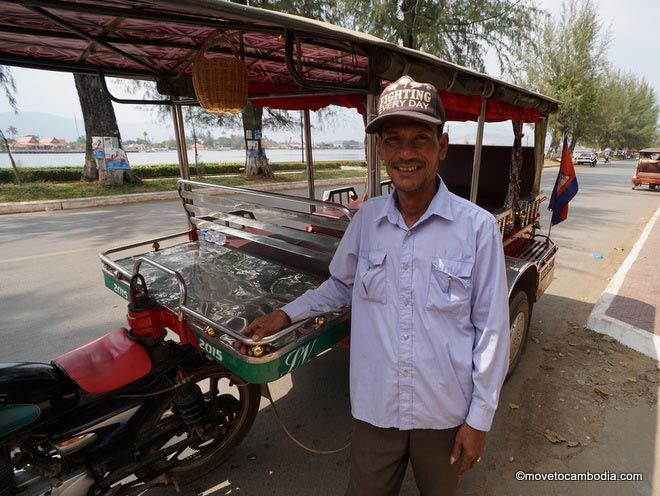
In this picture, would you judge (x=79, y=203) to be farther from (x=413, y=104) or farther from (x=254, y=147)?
(x=413, y=104)

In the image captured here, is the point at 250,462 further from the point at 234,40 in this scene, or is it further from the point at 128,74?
the point at 128,74

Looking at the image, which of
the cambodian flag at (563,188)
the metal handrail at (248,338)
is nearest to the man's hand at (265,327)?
the metal handrail at (248,338)

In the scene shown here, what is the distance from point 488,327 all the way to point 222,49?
106 inches

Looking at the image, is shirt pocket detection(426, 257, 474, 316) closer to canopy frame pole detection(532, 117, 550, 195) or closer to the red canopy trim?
the red canopy trim

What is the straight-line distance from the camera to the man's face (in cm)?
148

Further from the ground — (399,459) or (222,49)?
(222,49)

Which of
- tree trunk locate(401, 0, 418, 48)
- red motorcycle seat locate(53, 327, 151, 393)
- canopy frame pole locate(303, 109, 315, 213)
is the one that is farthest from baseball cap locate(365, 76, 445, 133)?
tree trunk locate(401, 0, 418, 48)

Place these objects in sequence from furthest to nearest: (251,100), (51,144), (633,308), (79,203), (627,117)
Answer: (627,117)
(51,144)
(79,203)
(633,308)
(251,100)

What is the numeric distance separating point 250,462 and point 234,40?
2.78 meters

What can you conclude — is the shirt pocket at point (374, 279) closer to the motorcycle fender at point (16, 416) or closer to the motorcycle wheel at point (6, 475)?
the motorcycle fender at point (16, 416)

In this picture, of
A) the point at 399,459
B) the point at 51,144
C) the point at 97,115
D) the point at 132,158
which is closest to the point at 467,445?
the point at 399,459

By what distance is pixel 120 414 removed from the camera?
6.48 ft

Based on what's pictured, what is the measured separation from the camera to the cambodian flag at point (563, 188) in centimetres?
464

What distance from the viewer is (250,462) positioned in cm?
248
